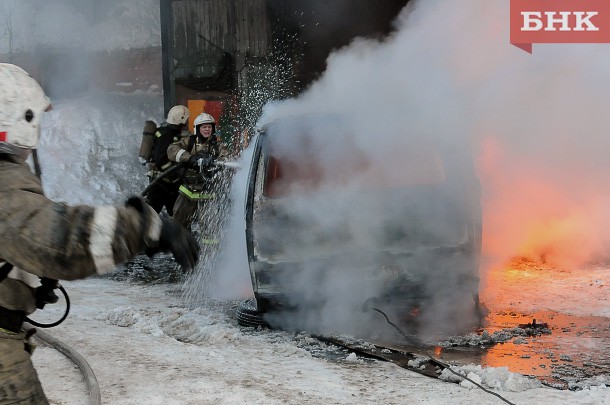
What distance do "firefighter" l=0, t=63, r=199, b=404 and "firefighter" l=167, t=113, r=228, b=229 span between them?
648cm

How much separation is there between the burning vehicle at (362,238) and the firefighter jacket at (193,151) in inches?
133

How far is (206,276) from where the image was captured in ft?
26.9

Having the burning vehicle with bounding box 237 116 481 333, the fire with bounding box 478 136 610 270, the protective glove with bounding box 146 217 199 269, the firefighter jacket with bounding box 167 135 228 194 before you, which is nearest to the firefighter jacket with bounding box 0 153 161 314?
the protective glove with bounding box 146 217 199 269

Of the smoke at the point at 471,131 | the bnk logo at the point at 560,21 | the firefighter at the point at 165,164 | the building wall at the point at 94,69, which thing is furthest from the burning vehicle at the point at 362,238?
the building wall at the point at 94,69

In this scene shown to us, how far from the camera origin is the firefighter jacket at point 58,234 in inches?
79.2

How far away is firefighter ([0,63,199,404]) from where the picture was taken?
2.02m

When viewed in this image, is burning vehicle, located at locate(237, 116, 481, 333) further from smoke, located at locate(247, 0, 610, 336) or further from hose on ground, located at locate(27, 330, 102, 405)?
hose on ground, located at locate(27, 330, 102, 405)

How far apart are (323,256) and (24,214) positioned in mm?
3833

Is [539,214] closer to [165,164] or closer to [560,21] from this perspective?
[560,21]

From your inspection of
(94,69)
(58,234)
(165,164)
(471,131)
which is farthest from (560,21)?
(94,69)

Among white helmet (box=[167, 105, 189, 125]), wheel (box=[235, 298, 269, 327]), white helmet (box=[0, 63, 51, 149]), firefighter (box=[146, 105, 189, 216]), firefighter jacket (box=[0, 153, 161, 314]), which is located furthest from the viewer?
A: white helmet (box=[167, 105, 189, 125])

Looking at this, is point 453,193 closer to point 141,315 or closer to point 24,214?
point 141,315

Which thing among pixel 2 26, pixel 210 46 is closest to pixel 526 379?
pixel 210 46

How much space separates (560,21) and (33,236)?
31.1ft
